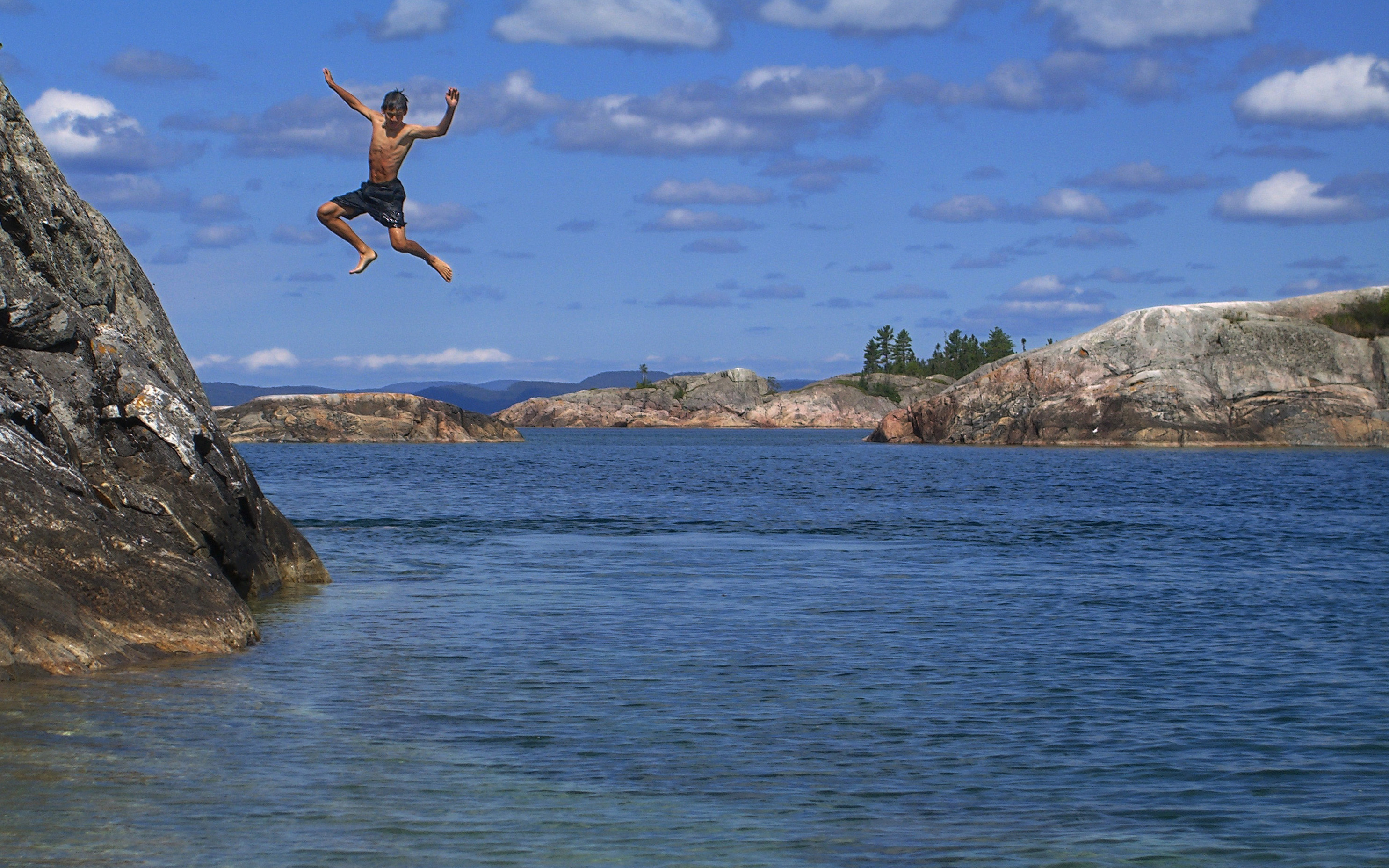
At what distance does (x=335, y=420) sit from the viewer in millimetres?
119875

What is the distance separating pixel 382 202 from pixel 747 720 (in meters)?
6.24

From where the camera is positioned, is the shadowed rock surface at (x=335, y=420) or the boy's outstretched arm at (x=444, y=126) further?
the shadowed rock surface at (x=335, y=420)

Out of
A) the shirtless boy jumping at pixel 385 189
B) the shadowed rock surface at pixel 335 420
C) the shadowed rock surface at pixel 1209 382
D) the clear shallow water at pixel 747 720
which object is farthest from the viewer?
the shadowed rock surface at pixel 335 420

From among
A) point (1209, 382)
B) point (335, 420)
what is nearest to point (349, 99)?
point (1209, 382)

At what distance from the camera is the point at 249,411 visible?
121 m

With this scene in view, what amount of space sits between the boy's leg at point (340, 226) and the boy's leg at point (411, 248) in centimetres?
29

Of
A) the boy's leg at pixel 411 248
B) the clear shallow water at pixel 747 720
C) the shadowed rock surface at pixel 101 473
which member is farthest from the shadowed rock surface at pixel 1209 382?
the boy's leg at pixel 411 248

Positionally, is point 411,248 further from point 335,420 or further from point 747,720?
point 335,420

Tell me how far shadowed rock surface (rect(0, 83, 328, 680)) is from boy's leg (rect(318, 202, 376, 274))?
13.5 ft

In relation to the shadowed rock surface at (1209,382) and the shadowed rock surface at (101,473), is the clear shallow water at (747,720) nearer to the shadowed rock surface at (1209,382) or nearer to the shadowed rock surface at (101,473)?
the shadowed rock surface at (101,473)

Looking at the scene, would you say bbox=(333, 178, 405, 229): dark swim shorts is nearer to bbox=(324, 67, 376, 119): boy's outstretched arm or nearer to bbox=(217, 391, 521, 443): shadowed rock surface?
bbox=(324, 67, 376, 119): boy's outstretched arm

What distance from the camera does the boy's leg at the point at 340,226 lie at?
12.9 m

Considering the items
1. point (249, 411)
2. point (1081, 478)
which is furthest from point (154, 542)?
point (249, 411)

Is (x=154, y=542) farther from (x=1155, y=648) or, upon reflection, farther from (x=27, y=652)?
(x=1155, y=648)
